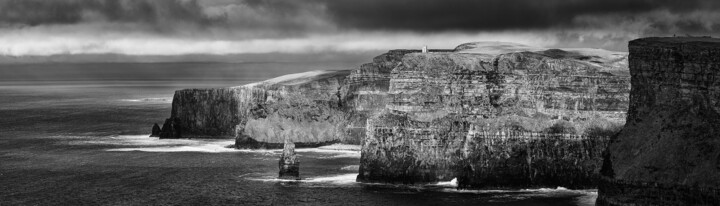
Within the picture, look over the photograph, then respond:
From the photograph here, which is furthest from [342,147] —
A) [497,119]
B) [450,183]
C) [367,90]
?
[497,119]

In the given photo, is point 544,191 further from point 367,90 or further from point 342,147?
point 342,147

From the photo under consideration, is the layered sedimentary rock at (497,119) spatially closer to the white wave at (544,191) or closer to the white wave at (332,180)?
the white wave at (544,191)

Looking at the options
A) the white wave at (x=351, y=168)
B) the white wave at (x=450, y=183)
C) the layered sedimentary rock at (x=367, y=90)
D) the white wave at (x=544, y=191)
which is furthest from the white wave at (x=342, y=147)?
the white wave at (x=544, y=191)

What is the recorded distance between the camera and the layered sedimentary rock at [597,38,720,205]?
95625mm

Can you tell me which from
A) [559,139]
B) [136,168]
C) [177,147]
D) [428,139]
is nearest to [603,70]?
[559,139]

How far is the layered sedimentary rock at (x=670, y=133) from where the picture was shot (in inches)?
3765

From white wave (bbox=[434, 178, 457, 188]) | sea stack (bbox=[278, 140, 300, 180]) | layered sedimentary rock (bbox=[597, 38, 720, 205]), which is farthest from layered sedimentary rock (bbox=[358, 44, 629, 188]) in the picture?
layered sedimentary rock (bbox=[597, 38, 720, 205])

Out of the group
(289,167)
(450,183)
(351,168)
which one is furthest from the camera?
(351,168)

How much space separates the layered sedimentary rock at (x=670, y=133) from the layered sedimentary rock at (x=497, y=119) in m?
26.3

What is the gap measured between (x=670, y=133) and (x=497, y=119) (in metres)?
37.4

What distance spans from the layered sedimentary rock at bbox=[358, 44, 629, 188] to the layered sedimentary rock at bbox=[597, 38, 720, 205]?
26265 millimetres

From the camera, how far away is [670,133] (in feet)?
325

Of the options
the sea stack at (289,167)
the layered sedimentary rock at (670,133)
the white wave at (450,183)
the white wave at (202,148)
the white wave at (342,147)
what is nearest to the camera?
the layered sedimentary rock at (670,133)

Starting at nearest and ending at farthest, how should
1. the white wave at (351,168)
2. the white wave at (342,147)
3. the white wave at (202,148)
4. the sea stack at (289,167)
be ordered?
the sea stack at (289,167)
the white wave at (351,168)
the white wave at (202,148)
the white wave at (342,147)
